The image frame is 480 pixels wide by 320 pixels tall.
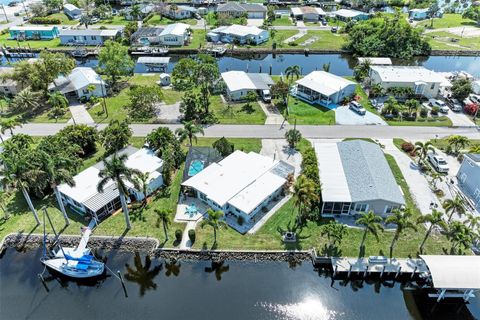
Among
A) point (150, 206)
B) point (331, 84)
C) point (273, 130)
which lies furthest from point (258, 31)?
point (150, 206)

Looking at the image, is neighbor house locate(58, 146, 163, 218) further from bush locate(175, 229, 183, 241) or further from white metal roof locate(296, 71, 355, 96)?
white metal roof locate(296, 71, 355, 96)

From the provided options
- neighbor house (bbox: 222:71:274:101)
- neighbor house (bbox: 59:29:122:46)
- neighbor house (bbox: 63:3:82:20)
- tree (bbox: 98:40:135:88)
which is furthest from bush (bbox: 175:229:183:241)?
neighbor house (bbox: 63:3:82:20)

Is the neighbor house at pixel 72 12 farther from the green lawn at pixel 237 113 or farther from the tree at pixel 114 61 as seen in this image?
the green lawn at pixel 237 113

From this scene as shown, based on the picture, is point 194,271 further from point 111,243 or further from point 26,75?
point 26,75

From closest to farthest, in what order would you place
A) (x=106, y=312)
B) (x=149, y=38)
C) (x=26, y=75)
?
(x=106, y=312) → (x=26, y=75) → (x=149, y=38)

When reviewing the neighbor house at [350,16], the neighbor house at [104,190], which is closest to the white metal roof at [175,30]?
the neighbor house at [350,16]

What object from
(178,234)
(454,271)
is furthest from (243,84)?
(454,271)
